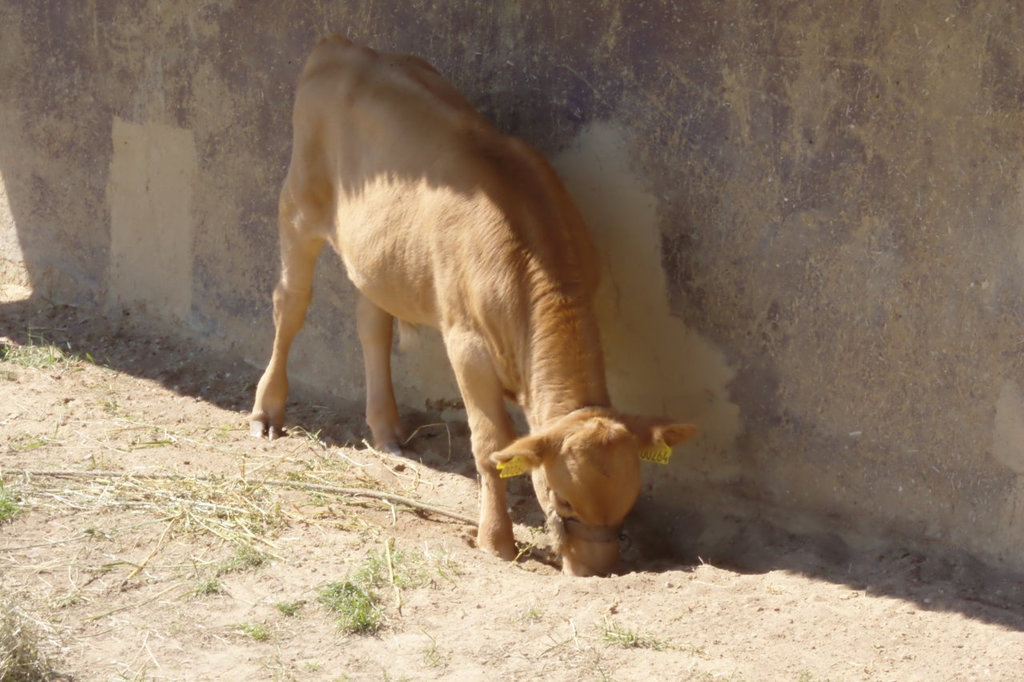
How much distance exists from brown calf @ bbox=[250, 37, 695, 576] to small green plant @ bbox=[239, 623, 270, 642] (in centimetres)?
114

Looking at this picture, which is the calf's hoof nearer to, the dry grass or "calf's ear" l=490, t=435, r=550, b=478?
"calf's ear" l=490, t=435, r=550, b=478

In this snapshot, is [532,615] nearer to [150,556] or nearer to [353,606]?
[353,606]

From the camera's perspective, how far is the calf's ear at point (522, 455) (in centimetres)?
498

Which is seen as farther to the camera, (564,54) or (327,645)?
(564,54)

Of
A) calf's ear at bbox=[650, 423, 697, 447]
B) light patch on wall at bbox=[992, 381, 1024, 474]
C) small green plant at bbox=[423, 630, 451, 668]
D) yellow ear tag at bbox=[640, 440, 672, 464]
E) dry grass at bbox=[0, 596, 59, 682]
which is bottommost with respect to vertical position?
dry grass at bbox=[0, 596, 59, 682]

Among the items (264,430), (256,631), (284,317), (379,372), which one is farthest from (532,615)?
(284,317)

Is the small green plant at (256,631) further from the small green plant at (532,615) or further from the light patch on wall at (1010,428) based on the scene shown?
the light patch on wall at (1010,428)

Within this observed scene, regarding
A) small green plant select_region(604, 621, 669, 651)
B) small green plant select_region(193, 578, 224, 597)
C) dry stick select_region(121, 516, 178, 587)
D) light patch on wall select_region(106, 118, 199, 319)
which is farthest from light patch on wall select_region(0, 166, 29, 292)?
small green plant select_region(604, 621, 669, 651)

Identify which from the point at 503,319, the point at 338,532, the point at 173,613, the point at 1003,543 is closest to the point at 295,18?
the point at 503,319

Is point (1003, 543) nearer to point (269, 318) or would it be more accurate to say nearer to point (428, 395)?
point (428, 395)

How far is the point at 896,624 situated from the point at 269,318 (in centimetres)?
431

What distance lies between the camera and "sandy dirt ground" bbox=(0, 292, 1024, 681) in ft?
13.8

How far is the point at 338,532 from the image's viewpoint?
17.8ft

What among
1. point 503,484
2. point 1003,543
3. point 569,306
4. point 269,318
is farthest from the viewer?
point 269,318
